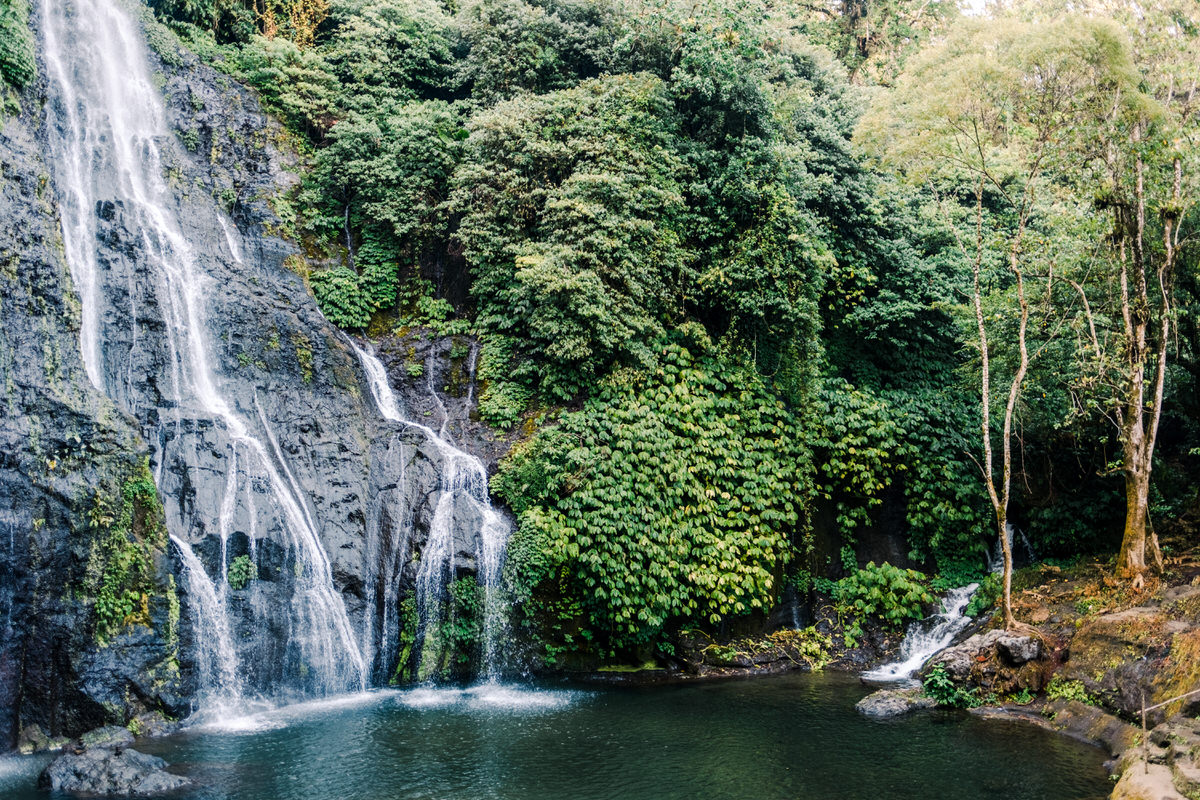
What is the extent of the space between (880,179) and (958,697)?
1256 centimetres

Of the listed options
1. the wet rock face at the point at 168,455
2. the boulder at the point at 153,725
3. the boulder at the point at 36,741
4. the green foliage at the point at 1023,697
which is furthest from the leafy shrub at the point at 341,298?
the green foliage at the point at 1023,697

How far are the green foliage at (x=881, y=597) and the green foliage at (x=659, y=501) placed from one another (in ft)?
5.59

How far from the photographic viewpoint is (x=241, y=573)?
36.0 feet

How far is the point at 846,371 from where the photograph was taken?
17.4 meters

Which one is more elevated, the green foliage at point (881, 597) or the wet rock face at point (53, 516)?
the wet rock face at point (53, 516)

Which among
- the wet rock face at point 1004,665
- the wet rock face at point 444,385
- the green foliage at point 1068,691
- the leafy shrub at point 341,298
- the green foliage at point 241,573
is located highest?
the leafy shrub at point 341,298

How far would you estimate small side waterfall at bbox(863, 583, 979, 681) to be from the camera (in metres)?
13.2

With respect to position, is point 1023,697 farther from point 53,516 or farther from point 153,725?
point 53,516

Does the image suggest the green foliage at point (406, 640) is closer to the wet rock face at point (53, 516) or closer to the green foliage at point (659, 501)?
the green foliage at point (659, 501)

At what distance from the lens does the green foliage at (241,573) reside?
10.9 meters

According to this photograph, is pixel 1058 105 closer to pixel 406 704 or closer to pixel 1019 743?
pixel 1019 743

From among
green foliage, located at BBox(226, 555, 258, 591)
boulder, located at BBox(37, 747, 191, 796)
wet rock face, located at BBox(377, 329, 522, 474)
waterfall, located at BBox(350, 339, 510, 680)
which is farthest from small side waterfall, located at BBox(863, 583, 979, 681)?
boulder, located at BBox(37, 747, 191, 796)

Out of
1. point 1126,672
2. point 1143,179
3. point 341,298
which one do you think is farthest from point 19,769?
point 1143,179

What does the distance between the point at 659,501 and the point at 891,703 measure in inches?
181
